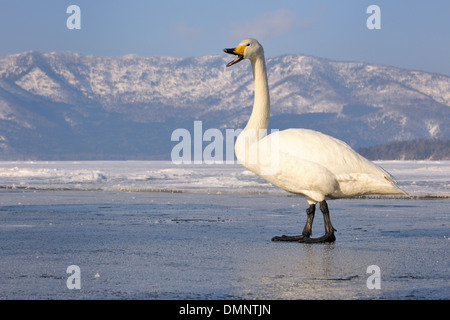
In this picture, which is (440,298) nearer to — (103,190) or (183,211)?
(183,211)

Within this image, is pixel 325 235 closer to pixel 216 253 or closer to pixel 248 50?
pixel 216 253

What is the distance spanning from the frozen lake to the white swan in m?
0.72

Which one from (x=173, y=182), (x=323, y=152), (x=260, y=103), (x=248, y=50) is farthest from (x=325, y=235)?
(x=173, y=182)

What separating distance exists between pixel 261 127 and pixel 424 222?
4.18 m

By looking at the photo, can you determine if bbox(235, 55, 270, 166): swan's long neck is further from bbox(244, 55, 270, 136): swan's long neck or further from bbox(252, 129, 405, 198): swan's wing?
bbox(252, 129, 405, 198): swan's wing

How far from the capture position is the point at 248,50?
33.8ft

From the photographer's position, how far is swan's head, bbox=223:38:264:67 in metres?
10.2

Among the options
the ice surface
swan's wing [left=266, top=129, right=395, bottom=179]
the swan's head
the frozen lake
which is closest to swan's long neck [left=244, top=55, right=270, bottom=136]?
the swan's head

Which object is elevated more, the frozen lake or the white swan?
the white swan

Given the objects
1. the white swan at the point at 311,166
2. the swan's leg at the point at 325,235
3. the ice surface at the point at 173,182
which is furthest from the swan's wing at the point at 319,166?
the ice surface at the point at 173,182

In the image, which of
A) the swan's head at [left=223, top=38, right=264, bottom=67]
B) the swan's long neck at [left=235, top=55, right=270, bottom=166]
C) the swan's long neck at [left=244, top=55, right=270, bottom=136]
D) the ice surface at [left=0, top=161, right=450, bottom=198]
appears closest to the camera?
the swan's long neck at [left=235, top=55, right=270, bottom=166]

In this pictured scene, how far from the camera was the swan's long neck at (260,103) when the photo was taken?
10.0m
